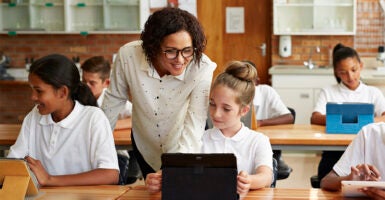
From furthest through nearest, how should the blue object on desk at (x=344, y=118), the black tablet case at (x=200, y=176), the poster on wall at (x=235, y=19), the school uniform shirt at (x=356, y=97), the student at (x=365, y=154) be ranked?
the poster on wall at (x=235, y=19)
the school uniform shirt at (x=356, y=97)
the blue object on desk at (x=344, y=118)
the student at (x=365, y=154)
the black tablet case at (x=200, y=176)

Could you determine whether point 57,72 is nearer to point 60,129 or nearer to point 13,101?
point 60,129

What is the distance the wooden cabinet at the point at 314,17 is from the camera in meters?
6.54

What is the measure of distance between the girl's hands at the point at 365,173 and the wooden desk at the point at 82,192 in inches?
31.0

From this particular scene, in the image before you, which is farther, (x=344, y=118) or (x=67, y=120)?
(x=344, y=118)

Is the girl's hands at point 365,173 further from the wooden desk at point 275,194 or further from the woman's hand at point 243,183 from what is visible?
the woman's hand at point 243,183

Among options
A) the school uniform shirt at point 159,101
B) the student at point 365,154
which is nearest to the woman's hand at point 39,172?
the school uniform shirt at point 159,101

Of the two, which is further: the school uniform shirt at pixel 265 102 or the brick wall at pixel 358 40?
the brick wall at pixel 358 40

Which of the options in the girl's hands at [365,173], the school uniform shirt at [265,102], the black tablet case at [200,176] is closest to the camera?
the black tablet case at [200,176]

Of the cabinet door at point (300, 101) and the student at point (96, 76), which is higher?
the student at point (96, 76)

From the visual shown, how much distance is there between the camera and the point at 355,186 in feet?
6.65

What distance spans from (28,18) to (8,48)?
1.58 feet

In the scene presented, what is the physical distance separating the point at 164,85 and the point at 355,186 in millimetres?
940

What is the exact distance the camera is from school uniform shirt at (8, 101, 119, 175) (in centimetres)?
259

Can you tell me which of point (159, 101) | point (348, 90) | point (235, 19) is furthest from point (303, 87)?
point (159, 101)
